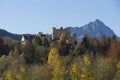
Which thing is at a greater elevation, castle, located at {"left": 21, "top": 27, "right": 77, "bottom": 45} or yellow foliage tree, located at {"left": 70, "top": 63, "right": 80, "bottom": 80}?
castle, located at {"left": 21, "top": 27, "right": 77, "bottom": 45}

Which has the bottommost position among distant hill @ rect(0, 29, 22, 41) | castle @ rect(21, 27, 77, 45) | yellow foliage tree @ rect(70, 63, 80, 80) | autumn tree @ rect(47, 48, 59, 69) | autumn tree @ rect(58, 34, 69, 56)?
yellow foliage tree @ rect(70, 63, 80, 80)

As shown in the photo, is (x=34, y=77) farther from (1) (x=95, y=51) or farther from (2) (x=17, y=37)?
(2) (x=17, y=37)

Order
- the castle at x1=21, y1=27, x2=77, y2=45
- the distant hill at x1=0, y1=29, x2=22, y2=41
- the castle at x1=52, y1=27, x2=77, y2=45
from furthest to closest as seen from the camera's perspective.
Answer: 1. the distant hill at x1=0, y1=29, x2=22, y2=41
2. the castle at x1=52, y1=27, x2=77, y2=45
3. the castle at x1=21, y1=27, x2=77, y2=45

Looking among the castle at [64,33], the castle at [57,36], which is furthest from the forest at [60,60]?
the castle at [64,33]

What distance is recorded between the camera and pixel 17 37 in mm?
157500

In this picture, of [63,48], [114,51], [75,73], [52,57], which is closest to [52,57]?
[52,57]

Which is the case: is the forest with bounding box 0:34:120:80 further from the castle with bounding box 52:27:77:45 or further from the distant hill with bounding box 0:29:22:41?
the distant hill with bounding box 0:29:22:41

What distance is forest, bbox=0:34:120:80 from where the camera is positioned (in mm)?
65438

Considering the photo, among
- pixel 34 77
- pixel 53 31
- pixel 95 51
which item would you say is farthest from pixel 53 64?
pixel 53 31

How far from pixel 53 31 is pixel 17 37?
4857 cm

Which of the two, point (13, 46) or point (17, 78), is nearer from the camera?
point (17, 78)

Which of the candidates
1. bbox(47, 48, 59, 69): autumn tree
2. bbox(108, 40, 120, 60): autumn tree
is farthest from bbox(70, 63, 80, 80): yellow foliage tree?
bbox(108, 40, 120, 60): autumn tree

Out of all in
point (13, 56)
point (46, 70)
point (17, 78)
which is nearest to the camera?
point (17, 78)

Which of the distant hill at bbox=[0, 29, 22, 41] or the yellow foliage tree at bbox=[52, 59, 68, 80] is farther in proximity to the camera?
the distant hill at bbox=[0, 29, 22, 41]
